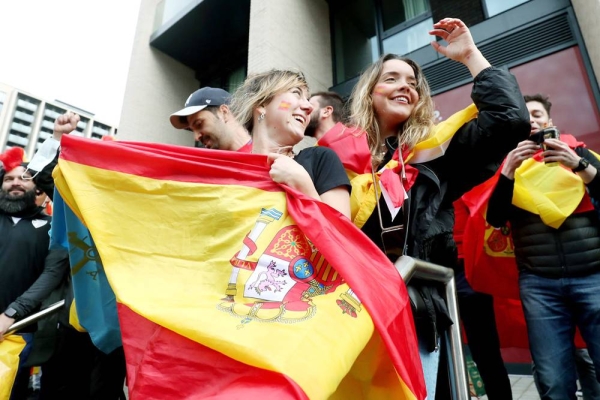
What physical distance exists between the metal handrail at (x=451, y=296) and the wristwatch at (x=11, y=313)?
2594mm

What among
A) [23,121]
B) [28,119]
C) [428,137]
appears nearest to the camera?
[428,137]

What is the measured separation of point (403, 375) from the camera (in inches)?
37.3

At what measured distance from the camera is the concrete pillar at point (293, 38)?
7.50 meters

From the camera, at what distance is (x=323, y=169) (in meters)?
1.57

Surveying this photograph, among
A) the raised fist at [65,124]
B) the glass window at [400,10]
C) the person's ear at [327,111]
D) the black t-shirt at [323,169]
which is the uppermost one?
the glass window at [400,10]

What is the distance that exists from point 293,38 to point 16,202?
6.35 metres

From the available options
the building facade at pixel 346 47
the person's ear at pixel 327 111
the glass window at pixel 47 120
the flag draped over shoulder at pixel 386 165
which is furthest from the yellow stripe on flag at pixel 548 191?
the glass window at pixel 47 120

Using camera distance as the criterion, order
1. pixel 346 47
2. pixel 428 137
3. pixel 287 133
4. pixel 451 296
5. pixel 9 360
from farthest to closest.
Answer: pixel 346 47 < pixel 9 360 < pixel 287 133 < pixel 428 137 < pixel 451 296

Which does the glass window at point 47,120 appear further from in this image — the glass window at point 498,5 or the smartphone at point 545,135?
the smartphone at point 545,135

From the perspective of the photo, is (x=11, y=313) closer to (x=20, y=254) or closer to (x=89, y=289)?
(x=20, y=254)

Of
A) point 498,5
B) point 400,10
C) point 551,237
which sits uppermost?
point 400,10

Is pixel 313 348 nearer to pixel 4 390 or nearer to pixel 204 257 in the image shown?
pixel 204 257

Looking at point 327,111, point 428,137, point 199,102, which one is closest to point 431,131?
point 428,137

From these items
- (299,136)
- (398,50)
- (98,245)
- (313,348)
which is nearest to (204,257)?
(98,245)
